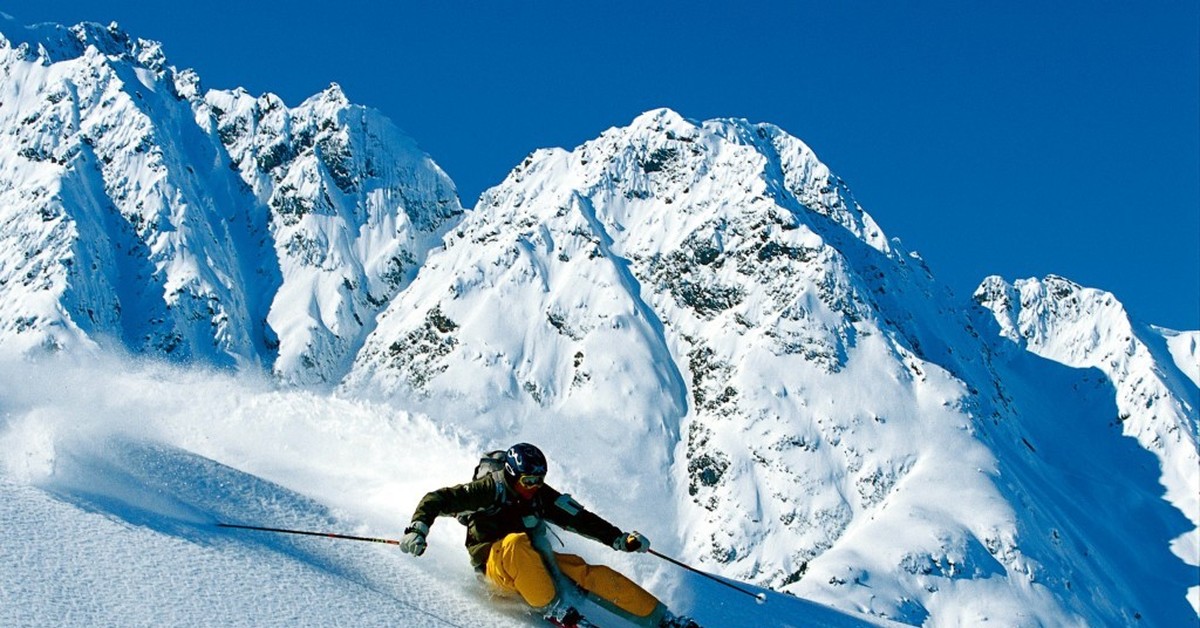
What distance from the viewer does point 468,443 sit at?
53.3 feet

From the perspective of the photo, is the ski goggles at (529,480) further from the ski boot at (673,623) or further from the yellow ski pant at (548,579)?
the ski boot at (673,623)

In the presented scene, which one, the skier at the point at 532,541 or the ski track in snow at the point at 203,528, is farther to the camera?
the skier at the point at 532,541

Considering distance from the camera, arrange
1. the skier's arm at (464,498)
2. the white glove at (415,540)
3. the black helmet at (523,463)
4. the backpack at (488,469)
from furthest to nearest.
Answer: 1. the backpack at (488,469)
2. the black helmet at (523,463)
3. the skier's arm at (464,498)
4. the white glove at (415,540)

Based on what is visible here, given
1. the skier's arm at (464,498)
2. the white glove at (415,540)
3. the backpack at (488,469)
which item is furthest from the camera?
the backpack at (488,469)

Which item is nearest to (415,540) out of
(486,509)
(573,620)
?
(486,509)

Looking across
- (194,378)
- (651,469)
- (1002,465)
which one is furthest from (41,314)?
(194,378)

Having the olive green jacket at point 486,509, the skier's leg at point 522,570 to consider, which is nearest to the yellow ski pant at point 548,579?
the skier's leg at point 522,570

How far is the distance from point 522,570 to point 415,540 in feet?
3.18

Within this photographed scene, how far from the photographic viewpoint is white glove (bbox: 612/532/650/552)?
11367 mm

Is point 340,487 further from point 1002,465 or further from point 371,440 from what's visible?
point 1002,465

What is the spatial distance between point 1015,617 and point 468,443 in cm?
14663

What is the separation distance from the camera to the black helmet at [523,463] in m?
10.9

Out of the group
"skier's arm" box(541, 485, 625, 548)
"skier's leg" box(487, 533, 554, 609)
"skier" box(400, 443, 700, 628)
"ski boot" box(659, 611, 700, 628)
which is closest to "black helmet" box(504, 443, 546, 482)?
"skier" box(400, 443, 700, 628)

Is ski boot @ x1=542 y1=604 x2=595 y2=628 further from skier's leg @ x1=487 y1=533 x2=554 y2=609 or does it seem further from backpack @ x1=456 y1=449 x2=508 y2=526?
backpack @ x1=456 y1=449 x2=508 y2=526
